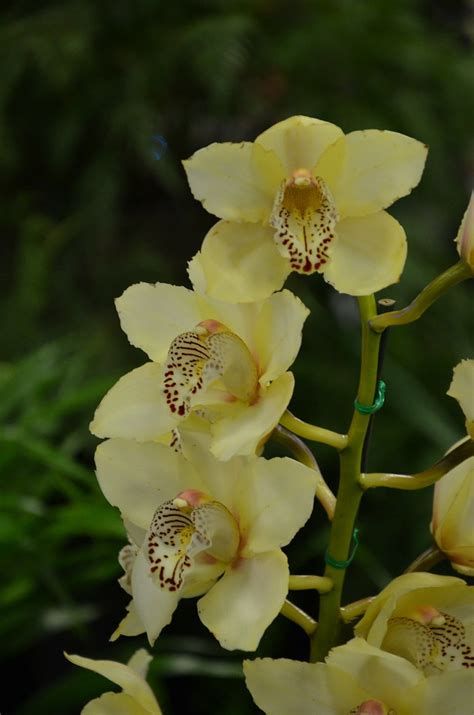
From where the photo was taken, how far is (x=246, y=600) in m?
0.51

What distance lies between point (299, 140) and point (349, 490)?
193mm

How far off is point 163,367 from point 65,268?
1.46 metres

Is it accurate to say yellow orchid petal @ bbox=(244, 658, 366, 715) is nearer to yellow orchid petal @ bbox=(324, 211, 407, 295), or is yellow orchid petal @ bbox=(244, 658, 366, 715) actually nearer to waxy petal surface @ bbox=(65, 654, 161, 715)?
waxy petal surface @ bbox=(65, 654, 161, 715)

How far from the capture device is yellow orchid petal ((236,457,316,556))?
1.63 ft

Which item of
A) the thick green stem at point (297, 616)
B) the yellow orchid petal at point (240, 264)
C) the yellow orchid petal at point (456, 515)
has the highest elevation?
the yellow orchid petal at point (240, 264)

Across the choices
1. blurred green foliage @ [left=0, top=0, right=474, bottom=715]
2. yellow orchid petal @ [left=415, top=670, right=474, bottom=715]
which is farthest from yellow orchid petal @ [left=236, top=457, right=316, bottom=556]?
blurred green foliage @ [left=0, top=0, right=474, bottom=715]

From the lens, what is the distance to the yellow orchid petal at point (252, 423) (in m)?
0.49

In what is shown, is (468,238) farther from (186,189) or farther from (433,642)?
(186,189)

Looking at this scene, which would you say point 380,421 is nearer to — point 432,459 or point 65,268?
point 432,459

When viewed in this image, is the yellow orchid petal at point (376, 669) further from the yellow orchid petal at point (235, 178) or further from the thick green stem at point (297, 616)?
the yellow orchid petal at point (235, 178)

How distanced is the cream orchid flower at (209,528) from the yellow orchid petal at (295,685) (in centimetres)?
3

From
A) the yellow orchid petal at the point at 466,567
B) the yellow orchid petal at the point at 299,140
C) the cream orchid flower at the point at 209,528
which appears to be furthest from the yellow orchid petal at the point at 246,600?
the yellow orchid petal at the point at 299,140

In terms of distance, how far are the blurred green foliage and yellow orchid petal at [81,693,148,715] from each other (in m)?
0.89

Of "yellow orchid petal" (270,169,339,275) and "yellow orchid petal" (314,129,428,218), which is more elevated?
"yellow orchid petal" (314,129,428,218)
